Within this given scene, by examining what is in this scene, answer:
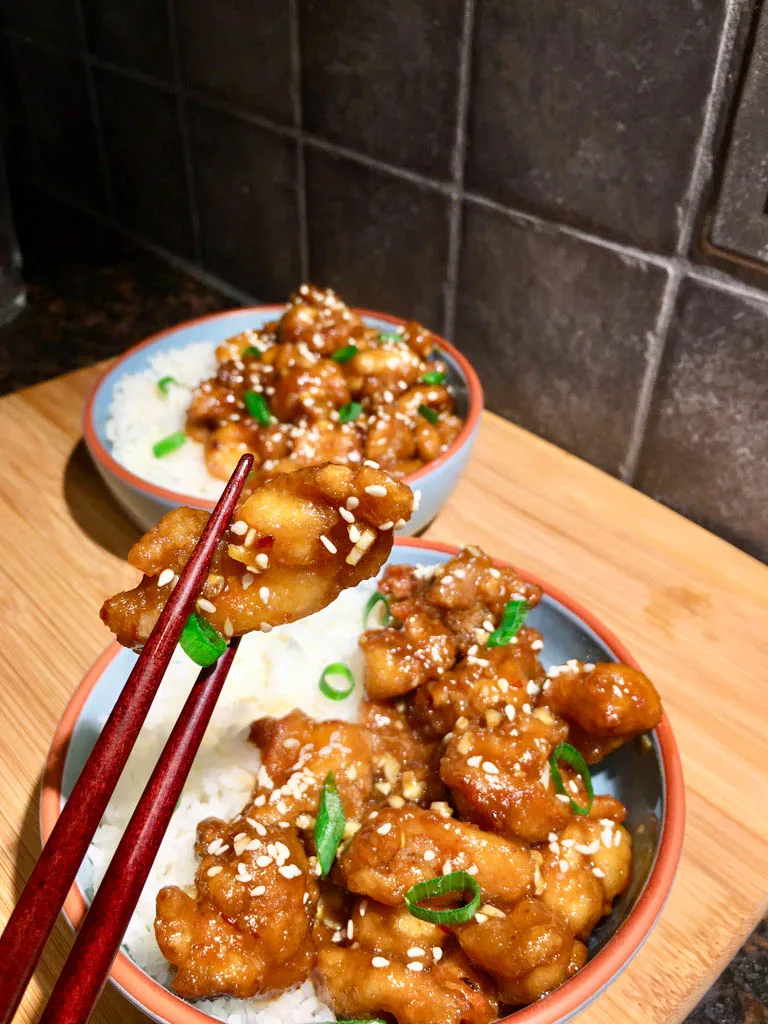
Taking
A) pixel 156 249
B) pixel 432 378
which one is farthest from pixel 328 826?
pixel 156 249

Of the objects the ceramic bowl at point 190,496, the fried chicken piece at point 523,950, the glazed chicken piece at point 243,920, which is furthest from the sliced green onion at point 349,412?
the fried chicken piece at point 523,950

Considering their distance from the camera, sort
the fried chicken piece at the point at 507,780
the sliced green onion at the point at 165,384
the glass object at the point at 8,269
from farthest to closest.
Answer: the glass object at the point at 8,269
the sliced green onion at the point at 165,384
the fried chicken piece at the point at 507,780

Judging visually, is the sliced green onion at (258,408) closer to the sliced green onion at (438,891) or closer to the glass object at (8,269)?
the sliced green onion at (438,891)

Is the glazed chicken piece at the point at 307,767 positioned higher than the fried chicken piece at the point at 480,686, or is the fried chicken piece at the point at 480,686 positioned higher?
the fried chicken piece at the point at 480,686

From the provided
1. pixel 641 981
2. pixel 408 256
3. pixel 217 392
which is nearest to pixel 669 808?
pixel 641 981

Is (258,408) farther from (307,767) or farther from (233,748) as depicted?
(307,767)

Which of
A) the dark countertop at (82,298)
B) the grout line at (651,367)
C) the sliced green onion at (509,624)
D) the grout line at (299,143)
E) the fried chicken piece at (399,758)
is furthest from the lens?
the dark countertop at (82,298)

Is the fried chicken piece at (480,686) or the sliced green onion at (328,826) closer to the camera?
the sliced green onion at (328,826)
